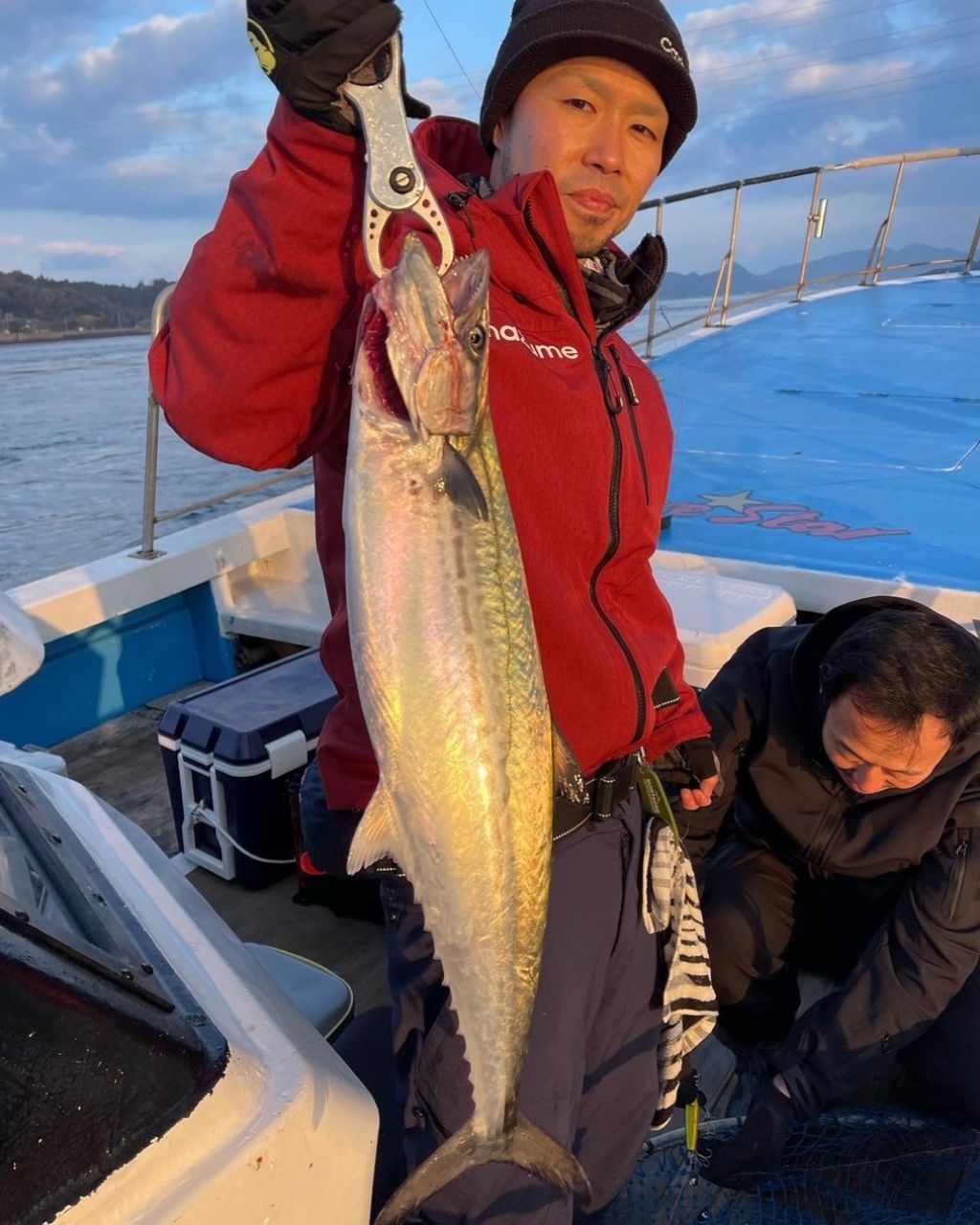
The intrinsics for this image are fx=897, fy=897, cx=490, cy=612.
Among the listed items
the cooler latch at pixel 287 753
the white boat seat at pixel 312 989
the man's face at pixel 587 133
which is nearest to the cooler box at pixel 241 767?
the cooler latch at pixel 287 753

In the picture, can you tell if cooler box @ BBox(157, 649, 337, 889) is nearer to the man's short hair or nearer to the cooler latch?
the cooler latch

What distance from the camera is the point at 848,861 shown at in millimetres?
3115

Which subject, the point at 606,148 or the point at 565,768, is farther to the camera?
the point at 606,148

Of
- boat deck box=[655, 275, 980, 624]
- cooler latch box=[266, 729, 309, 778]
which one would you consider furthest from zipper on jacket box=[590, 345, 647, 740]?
boat deck box=[655, 275, 980, 624]

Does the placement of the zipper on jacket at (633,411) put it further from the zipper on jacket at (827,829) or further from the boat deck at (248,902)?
the boat deck at (248,902)

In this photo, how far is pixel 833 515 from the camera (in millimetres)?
6289

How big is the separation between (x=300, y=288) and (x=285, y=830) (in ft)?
9.26

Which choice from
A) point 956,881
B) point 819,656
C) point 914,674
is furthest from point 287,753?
point 956,881

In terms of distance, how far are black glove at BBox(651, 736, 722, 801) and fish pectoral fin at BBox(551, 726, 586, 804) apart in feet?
3.11

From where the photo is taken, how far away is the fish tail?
5.61 feet

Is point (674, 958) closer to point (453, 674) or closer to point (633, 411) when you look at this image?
point (453, 674)

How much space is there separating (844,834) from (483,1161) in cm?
190


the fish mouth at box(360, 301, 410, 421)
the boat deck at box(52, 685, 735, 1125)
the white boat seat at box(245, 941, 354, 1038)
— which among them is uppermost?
the fish mouth at box(360, 301, 410, 421)

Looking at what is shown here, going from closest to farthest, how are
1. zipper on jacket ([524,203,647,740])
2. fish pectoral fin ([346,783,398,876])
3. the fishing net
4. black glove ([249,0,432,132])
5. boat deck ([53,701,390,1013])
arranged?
black glove ([249,0,432,132]) < fish pectoral fin ([346,783,398,876]) < zipper on jacket ([524,203,647,740]) < the fishing net < boat deck ([53,701,390,1013])
